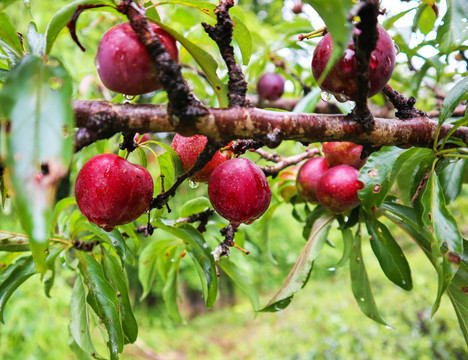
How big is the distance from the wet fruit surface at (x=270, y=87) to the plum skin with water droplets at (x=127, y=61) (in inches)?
42.5

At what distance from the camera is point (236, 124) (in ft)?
1.52

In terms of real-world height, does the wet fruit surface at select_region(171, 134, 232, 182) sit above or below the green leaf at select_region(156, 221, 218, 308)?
above

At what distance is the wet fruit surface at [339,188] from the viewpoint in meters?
0.77

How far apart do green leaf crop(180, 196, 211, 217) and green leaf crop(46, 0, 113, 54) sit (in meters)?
0.43

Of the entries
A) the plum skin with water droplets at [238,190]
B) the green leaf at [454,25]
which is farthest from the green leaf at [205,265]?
the green leaf at [454,25]

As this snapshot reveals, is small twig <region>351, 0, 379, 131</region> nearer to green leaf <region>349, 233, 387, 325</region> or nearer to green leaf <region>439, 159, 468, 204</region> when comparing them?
green leaf <region>439, 159, 468, 204</region>

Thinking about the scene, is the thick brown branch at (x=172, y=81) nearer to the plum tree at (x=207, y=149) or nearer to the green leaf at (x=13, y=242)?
the plum tree at (x=207, y=149)

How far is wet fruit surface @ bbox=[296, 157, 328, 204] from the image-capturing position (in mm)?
879

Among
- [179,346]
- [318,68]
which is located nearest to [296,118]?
[318,68]

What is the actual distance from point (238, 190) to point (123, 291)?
0.39 m

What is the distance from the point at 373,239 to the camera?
0.80m

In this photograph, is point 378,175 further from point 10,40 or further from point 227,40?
point 10,40

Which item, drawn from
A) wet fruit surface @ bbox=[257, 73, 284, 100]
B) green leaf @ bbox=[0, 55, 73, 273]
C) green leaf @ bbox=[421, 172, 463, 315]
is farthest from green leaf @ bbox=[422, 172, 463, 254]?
wet fruit surface @ bbox=[257, 73, 284, 100]

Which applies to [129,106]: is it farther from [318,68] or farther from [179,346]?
[179,346]
